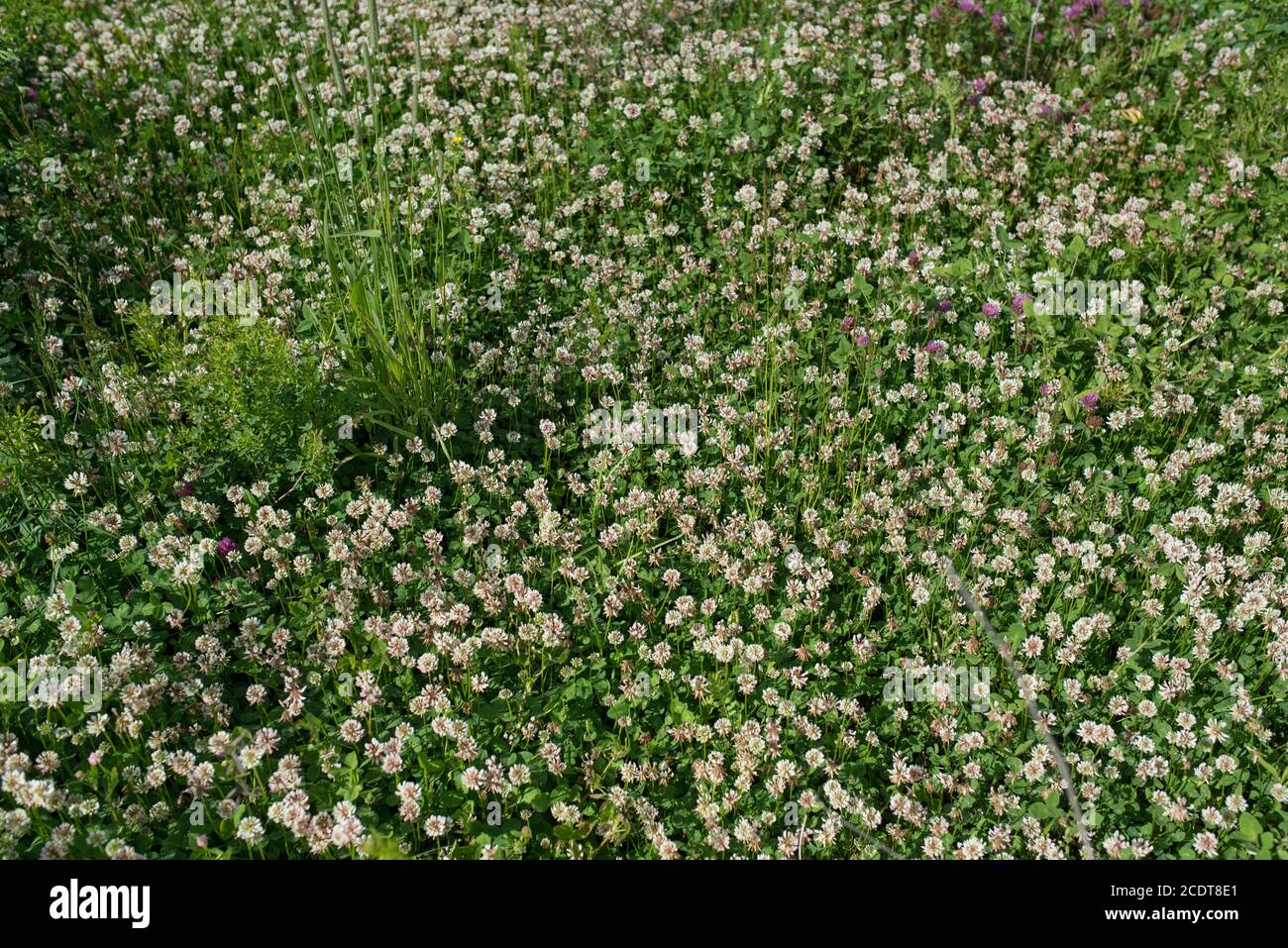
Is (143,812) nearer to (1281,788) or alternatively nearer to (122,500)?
(122,500)

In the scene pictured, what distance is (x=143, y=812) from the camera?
3.93 m

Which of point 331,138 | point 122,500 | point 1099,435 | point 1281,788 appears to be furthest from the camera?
point 331,138

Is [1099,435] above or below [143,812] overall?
above

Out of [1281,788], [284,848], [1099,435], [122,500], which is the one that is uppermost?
[1099,435]

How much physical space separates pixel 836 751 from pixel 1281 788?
1761 millimetres

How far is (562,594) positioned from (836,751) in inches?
57.2

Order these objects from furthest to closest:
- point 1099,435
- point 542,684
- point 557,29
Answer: point 557,29 → point 1099,435 → point 542,684

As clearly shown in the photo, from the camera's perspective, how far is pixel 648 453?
18.4 ft

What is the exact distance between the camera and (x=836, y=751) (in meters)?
4.36

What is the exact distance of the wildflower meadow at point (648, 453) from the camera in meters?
4.20

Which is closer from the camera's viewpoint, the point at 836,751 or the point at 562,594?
the point at 836,751

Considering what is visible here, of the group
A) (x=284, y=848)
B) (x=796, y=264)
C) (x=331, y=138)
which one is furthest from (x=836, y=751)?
(x=331, y=138)

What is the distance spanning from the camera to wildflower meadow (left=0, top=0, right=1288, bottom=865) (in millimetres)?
4195
